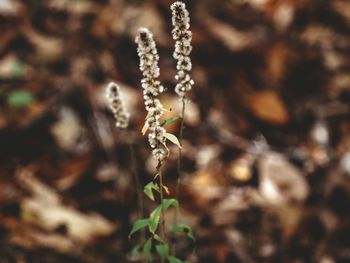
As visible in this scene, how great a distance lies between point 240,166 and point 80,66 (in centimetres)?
140

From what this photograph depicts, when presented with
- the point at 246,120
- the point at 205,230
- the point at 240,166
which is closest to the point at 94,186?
the point at 205,230

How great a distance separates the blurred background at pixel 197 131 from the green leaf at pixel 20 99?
0.4 inches

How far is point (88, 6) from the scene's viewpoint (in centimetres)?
378

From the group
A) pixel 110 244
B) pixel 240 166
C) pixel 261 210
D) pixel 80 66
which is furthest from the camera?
pixel 80 66

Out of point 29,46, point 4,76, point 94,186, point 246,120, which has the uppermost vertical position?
point 29,46

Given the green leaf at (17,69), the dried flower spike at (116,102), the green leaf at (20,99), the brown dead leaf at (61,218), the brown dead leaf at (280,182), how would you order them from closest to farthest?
the dried flower spike at (116,102), the brown dead leaf at (61,218), the brown dead leaf at (280,182), the green leaf at (20,99), the green leaf at (17,69)

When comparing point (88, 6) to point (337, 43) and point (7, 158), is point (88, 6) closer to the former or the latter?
point (7, 158)

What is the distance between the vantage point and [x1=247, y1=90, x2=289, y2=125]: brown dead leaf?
309 cm

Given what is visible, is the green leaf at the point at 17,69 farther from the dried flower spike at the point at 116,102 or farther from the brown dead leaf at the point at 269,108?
the dried flower spike at the point at 116,102

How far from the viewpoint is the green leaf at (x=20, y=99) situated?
3047mm

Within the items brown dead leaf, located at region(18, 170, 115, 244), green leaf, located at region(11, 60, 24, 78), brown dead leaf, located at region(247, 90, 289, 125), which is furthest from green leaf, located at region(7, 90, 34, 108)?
brown dead leaf, located at region(247, 90, 289, 125)

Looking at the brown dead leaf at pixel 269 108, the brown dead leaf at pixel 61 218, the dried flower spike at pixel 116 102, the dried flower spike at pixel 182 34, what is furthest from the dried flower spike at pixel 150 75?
the brown dead leaf at pixel 269 108

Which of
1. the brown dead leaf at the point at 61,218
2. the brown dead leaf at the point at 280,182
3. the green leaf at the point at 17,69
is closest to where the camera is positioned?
the brown dead leaf at the point at 61,218

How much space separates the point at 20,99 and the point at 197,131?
1.23 m
